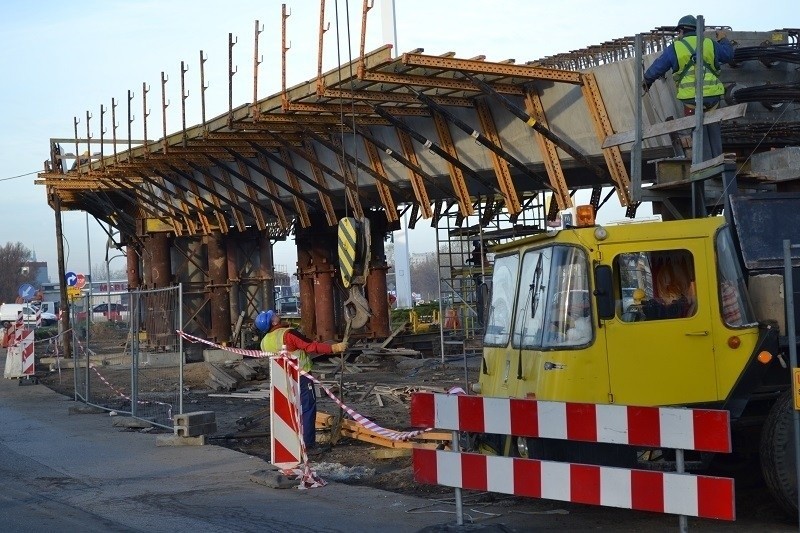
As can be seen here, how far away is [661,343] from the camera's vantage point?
305 inches

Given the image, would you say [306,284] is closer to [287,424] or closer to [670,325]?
[287,424]

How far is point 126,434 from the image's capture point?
49.9 feet

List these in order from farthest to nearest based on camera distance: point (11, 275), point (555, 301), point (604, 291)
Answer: point (11, 275), point (555, 301), point (604, 291)

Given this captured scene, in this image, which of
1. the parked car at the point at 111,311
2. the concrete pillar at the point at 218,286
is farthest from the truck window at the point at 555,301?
Answer: the concrete pillar at the point at 218,286

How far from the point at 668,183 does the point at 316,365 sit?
1864cm

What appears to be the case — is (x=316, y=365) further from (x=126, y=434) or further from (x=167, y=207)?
(x=126, y=434)

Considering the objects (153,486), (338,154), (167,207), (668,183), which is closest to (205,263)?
(167,207)

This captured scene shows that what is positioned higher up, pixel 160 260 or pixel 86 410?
pixel 160 260

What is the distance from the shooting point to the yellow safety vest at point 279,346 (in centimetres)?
1251

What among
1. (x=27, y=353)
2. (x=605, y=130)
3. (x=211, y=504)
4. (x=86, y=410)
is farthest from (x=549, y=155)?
(x=27, y=353)

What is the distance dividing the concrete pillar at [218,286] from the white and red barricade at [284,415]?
69.6 feet

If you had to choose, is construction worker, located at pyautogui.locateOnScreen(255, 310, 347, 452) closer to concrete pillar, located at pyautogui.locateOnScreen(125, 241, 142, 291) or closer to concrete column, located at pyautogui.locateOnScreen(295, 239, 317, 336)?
concrete column, located at pyautogui.locateOnScreen(295, 239, 317, 336)

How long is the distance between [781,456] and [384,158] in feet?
52.6

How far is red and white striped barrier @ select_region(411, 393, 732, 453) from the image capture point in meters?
6.40
